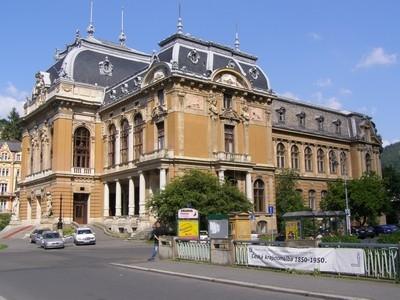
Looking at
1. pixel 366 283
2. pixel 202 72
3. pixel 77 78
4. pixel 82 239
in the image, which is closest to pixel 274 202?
pixel 202 72

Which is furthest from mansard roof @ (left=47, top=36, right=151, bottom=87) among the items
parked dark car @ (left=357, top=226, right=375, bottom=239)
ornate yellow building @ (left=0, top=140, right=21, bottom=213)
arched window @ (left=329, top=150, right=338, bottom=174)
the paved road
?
Result: the paved road

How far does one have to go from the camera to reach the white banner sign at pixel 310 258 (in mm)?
16266

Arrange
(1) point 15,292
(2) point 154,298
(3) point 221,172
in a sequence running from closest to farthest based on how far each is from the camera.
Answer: (2) point 154,298
(1) point 15,292
(3) point 221,172

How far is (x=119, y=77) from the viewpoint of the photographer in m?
66.5

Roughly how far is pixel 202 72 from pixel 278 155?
1888 centimetres

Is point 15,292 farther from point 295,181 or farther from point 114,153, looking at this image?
point 295,181

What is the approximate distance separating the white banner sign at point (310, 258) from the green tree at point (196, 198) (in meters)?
20.5

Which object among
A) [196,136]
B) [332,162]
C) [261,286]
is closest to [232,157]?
[196,136]

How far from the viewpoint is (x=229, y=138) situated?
54281 millimetres

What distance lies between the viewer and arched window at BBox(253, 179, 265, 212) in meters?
56.2

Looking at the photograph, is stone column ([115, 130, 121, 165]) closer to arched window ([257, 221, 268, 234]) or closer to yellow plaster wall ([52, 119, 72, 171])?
yellow plaster wall ([52, 119, 72, 171])

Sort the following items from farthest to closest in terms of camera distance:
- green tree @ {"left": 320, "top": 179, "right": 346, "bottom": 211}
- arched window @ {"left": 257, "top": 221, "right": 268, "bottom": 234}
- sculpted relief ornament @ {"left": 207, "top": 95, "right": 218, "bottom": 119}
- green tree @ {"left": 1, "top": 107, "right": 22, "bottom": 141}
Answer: green tree @ {"left": 1, "top": 107, "right": 22, "bottom": 141}, green tree @ {"left": 320, "top": 179, "right": 346, "bottom": 211}, arched window @ {"left": 257, "top": 221, "right": 268, "bottom": 234}, sculpted relief ornament @ {"left": 207, "top": 95, "right": 218, "bottom": 119}

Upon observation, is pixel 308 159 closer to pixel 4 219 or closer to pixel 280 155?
pixel 280 155

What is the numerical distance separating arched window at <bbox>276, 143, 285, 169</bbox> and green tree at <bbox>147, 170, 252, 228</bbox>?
22968 mm
